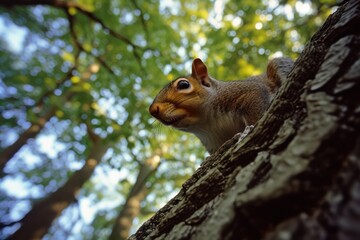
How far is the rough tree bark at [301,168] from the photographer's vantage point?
685 millimetres

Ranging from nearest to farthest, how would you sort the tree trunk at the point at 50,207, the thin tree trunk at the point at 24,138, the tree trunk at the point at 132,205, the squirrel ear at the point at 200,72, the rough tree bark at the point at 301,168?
the rough tree bark at the point at 301,168, the squirrel ear at the point at 200,72, the tree trunk at the point at 50,207, the tree trunk at the point at 132,205, the thin tree trunk at the point at 24,138

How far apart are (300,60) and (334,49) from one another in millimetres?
231

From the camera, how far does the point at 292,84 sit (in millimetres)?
1220

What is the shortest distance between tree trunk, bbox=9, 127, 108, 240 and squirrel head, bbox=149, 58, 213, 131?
3.41 metres

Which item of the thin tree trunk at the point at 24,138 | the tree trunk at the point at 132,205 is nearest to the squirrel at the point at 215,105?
the tree trunk at the point at 132,205

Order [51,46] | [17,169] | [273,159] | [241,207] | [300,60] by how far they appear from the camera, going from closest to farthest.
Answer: [241,207]
[273,159]
[300,60]
[51,46]
[17,169]

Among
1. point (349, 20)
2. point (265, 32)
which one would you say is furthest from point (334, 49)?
point (265, 32)

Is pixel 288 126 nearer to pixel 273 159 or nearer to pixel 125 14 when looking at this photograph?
pixel 273 159

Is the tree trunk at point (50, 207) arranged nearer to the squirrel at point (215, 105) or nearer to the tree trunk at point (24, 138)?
the tree trunk at point (24, 138)

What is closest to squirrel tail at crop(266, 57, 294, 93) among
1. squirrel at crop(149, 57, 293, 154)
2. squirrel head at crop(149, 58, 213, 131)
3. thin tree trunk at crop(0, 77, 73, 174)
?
squirrel at crop(149, 57, 293, 154)

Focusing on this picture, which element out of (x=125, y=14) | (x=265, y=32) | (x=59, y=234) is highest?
(x=125, y=14)

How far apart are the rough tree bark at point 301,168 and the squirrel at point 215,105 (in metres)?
1.36

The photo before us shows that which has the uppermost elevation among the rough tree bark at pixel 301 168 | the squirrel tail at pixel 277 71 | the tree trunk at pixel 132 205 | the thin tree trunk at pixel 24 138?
the thin tree trunk at pixel 24 138

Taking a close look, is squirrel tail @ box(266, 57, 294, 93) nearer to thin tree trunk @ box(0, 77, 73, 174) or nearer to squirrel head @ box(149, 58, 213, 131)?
squirrel head @ box(149, 58, 213, 131)
